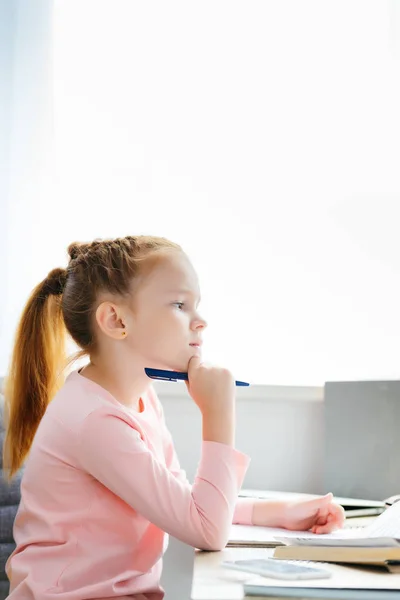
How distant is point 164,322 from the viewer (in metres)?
1.14

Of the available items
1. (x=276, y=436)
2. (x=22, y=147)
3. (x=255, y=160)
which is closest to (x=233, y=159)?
(x=255, y=160)

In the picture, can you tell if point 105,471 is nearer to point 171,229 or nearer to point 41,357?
point 41,357

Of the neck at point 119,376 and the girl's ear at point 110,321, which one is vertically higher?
the girl's ear at point 110,321

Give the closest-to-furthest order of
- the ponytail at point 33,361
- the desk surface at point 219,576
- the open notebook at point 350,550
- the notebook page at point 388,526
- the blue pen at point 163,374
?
1. the desk surface at point 219,576
2. the open notebook at point 350,550
3. the notebook page at point 388,526
4. the blue pen at point 163,374
5. the ponytail at point 33,361

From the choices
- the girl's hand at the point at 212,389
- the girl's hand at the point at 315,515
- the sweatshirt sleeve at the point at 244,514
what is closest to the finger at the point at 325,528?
the girl's hand at the point at 315,515

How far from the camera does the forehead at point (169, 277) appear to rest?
3.78 ft

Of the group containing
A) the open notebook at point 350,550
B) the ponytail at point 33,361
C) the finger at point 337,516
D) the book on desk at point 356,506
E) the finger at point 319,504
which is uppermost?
the ponytail at point 33,361

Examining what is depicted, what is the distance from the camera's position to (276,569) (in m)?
0.78

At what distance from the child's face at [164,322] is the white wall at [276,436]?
57 centimetres

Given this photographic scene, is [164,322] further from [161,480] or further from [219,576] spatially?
[219,576]

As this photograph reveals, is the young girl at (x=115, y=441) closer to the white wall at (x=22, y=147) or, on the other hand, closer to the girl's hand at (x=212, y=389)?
the girl's hand at (x=212, y=389)

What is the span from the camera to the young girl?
100 cm

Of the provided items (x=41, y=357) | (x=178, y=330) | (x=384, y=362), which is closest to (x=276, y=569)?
(x=178, y=330)

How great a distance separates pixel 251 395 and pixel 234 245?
13.0 inches
